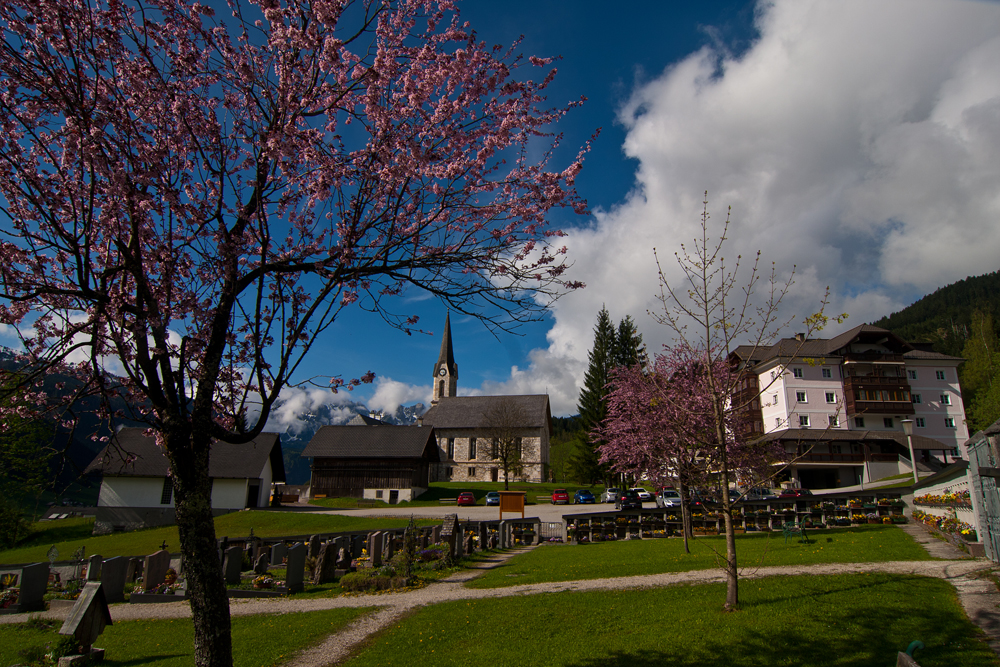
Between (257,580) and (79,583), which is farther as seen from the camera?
(79,583)

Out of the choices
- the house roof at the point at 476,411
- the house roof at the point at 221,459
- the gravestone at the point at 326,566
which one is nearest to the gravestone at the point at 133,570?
the gravestone at the point at 326,566

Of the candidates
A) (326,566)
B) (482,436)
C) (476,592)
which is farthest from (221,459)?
(476,592)

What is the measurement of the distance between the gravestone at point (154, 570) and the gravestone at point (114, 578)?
2.00 ft

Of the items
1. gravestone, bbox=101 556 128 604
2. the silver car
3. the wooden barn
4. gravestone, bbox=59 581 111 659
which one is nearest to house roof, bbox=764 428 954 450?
the silver car

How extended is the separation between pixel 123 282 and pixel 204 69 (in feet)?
8.16

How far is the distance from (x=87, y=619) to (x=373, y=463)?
45.1 metres

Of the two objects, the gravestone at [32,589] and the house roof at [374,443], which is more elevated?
the house roof at [374,443]

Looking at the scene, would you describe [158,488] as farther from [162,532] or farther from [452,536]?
[452,536]

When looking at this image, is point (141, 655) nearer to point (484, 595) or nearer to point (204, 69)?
point (484, 595)

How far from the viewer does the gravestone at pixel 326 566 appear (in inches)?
622

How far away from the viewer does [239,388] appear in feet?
20.7

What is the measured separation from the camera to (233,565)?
15938 mm

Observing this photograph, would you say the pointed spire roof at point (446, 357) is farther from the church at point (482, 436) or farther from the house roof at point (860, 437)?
the house roof at point (860, 437)

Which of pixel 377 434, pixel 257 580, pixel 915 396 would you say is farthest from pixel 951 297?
pixel 257 580
